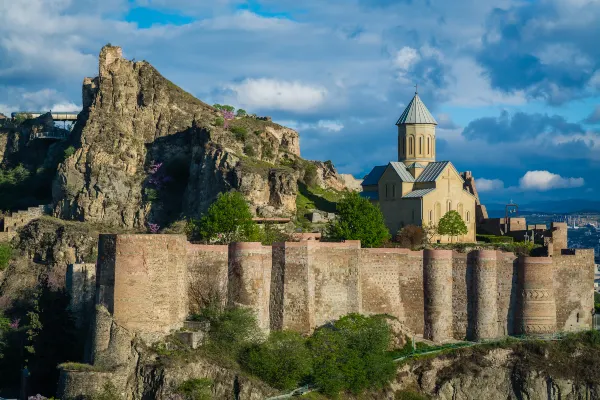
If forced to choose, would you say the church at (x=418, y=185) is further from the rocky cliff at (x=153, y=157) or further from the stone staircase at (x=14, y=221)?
the stone staircase at (x=14, y=221)

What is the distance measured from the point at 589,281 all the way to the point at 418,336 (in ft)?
34.4

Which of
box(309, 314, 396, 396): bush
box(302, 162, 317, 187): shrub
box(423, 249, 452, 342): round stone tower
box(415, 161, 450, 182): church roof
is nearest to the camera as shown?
box(309, 314, 396, 396): bush

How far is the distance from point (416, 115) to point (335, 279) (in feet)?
86.3

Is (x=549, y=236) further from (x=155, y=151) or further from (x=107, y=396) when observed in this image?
(x=107, y=396)

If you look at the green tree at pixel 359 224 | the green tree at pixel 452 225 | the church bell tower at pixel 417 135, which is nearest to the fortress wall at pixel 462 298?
the green tree at pixel 359 224

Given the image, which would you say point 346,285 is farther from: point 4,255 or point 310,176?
point 310,176

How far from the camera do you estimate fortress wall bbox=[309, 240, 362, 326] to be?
58.9 metres

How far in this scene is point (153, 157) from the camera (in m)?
88.5

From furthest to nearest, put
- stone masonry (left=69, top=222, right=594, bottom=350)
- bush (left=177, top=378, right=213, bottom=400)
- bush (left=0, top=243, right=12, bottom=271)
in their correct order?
1. bush (left=0, top=243, right=12, bottom=271)
2. stone masonry (left=69, top=222, right=594, bottom=350)
3. bush (left=177, top=378, right=213, bottom=400)

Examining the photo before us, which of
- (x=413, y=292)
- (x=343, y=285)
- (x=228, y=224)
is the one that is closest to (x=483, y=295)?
(x=413, y=292)

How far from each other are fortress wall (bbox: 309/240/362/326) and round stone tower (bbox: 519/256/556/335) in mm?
9397

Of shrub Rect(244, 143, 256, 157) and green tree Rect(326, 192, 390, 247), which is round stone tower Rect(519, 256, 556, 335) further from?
shrub Rect(244, 143, 256, 157)

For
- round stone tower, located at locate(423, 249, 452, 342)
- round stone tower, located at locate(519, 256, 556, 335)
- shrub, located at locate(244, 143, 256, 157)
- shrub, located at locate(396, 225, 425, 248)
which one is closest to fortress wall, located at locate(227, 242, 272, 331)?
round stone tower, located at locate(423, 249, 452, 342)

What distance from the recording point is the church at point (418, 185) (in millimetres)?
79812
